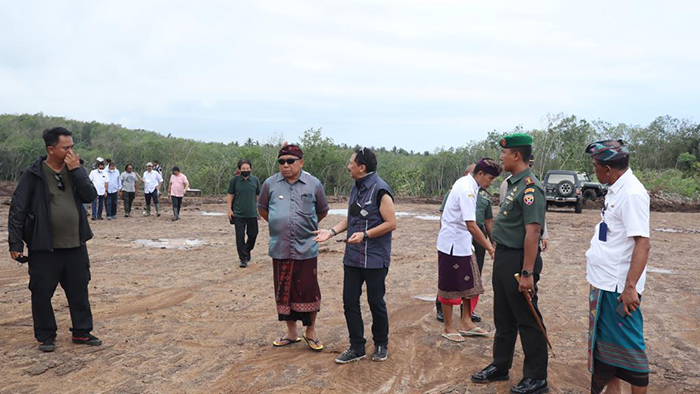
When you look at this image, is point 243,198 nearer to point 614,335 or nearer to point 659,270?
point 614,335

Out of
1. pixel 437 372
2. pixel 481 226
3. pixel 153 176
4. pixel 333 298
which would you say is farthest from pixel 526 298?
pixel 153 176

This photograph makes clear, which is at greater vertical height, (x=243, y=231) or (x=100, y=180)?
(x=100, y=180)

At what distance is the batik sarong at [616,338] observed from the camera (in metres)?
3.26

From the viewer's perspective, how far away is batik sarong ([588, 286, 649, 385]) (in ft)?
10.7

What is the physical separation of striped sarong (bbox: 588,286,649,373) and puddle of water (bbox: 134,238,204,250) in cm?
919

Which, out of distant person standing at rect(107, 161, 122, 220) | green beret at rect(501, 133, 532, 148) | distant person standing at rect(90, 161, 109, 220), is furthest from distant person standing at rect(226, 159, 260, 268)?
distant person standing at rect(107, 161, 122, 220)

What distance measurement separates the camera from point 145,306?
6.38 m

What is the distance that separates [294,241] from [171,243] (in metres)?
7.80

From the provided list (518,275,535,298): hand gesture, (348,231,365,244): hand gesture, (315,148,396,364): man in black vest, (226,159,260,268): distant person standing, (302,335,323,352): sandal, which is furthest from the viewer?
(226,159,260,268): distant person standing

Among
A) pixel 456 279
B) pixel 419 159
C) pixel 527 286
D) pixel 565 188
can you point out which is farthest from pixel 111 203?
pixel 419 159

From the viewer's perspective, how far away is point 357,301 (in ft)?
15.2

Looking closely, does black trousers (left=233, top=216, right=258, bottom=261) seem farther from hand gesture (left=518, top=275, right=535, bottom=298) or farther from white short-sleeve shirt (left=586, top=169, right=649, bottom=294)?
white short-sleeve shirt (left=586, top=169, right=649, bottom=294)

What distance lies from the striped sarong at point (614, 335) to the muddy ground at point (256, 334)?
851 millimetres

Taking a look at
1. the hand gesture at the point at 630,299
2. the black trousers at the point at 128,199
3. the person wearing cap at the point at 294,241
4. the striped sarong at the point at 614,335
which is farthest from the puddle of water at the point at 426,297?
the black trousers at the point at 128,199
